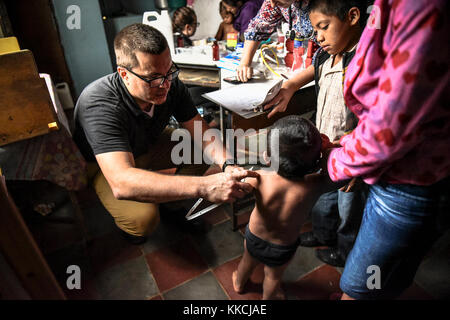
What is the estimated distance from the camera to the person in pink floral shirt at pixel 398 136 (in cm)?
69

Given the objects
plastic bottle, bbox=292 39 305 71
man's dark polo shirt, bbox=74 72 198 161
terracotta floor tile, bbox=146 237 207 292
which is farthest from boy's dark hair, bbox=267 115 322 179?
plastic bottle, bbox=292 39 305 71

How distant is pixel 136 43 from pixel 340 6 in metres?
0.95

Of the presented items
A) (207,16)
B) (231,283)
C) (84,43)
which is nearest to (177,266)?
(231,283)

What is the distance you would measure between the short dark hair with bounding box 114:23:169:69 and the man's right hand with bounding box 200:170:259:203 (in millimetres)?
690

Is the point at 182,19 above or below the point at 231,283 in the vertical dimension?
above

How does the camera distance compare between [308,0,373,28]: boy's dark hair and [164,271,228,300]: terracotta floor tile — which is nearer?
[308,0,373,28]: boy's dark hair

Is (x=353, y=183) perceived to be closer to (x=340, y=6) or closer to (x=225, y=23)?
(x=340, y=6)

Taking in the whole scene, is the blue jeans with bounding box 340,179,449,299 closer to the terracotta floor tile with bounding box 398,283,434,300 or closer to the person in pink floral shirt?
the person in pink floral shirt

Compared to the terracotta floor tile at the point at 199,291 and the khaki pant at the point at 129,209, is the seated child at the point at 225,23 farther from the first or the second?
the terracotta floor tile at the point at 199,291

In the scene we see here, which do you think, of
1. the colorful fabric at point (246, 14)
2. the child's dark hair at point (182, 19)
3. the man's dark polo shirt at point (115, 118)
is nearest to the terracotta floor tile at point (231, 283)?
the man's dark polo shirt at point (115, 118)

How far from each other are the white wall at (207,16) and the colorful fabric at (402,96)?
4.05 metres

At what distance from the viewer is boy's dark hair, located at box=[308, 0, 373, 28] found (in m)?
1.21

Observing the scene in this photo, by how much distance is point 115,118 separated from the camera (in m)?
1.52
